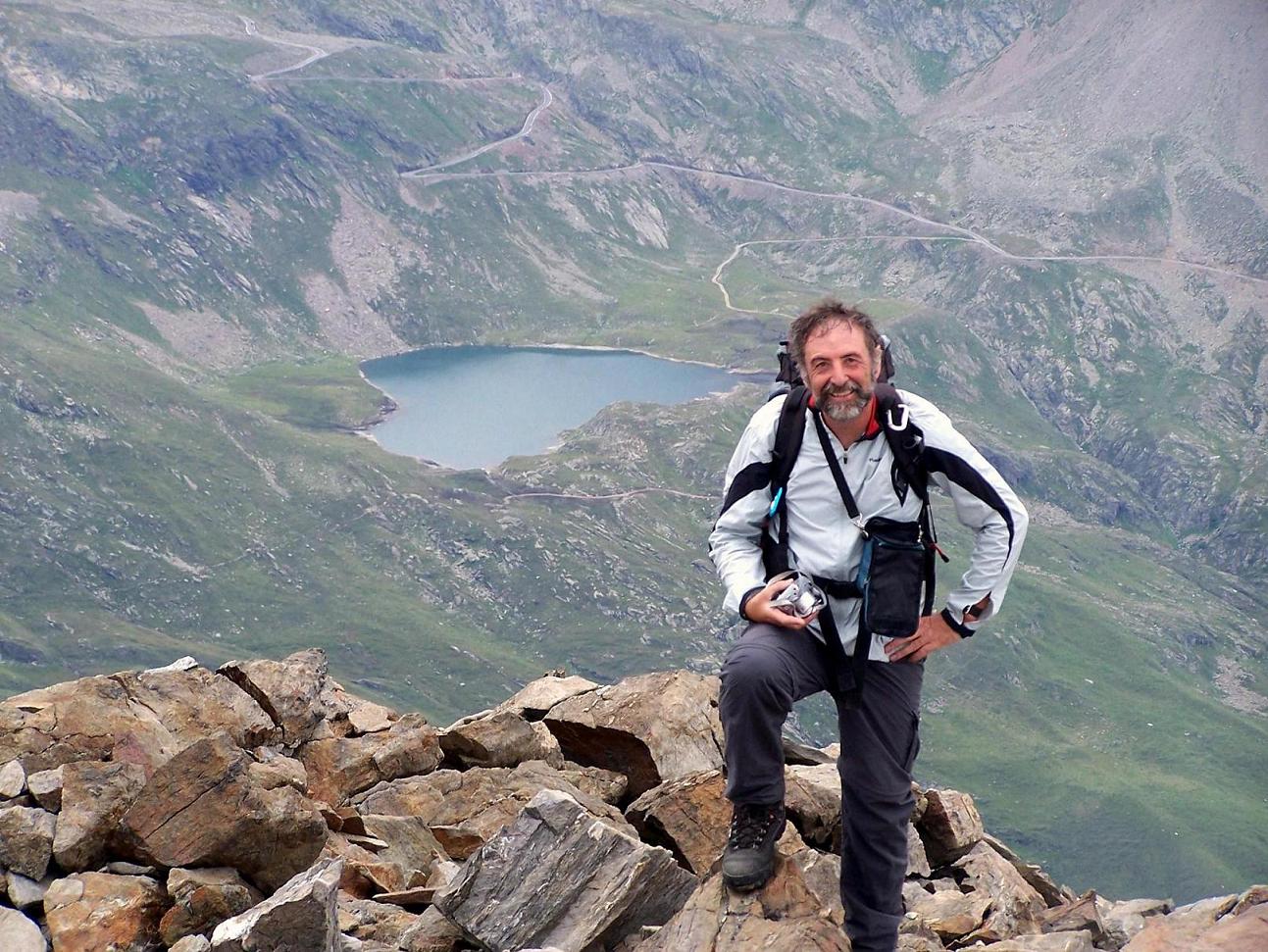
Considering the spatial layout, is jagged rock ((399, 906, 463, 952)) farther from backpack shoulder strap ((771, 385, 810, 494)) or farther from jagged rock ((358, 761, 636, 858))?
backpack shoulder strap ((771, 385, 810, 494))

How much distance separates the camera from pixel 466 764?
774 inches

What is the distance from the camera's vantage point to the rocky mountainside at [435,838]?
41.2 feet

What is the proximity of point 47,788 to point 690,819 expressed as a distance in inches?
291

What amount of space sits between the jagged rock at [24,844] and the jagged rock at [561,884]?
4250 millimetres

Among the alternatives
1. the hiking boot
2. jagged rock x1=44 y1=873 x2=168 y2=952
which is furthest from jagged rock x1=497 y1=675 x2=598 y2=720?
the hiking boot

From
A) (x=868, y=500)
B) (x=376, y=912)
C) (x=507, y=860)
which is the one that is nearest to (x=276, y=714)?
(x=376, y=912)

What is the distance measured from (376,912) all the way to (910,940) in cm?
568

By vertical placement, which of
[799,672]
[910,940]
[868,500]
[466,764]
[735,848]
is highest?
[868,500]

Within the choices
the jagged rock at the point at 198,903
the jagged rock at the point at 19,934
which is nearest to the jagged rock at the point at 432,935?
the jagged rock at the point at 198,903

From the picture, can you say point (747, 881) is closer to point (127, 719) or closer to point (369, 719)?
point (127, 719)

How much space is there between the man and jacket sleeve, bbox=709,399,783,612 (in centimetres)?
1

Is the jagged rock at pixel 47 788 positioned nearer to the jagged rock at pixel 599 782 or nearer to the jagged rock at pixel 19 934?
the jagged rock at pixel 19 934

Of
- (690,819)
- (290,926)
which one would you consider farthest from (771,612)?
(690,819)

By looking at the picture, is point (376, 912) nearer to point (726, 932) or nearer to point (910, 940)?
point (726, 932)
